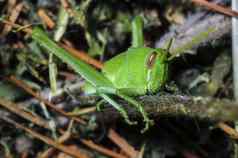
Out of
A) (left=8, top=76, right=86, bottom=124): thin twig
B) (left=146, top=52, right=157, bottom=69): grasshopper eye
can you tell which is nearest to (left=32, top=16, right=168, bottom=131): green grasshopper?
(left=146, top=52, right=157, bottom=69): grasshopper eye

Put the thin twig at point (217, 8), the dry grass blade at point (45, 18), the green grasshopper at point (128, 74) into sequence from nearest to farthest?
the green grasshopper at point (128, 74) < the thin twig at point (217, 8) < the dry grass blade at point (45, 18)

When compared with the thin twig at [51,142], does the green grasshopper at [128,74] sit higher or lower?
higher

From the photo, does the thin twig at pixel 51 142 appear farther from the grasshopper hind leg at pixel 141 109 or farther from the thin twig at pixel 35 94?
the grasshopper hind leg at pixel 141 109

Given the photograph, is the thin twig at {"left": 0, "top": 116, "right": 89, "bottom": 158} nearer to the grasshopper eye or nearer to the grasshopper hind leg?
the grasshopper hind leg

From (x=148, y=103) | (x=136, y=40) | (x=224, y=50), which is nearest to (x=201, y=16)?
(x=224, y=50)

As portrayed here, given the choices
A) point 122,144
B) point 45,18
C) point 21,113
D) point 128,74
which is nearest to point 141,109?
point 128,74

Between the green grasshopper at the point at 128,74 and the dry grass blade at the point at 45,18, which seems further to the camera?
the dry grass blade at the point at 45,18

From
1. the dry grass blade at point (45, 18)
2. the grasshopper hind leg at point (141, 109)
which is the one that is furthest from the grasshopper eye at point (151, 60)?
the dry grass blade at point (45, 18)

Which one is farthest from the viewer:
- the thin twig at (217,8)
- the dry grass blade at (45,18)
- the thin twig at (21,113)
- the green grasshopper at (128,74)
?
the dry grass blade at (45,18)

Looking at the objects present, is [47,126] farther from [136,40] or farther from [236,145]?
[236,145]
